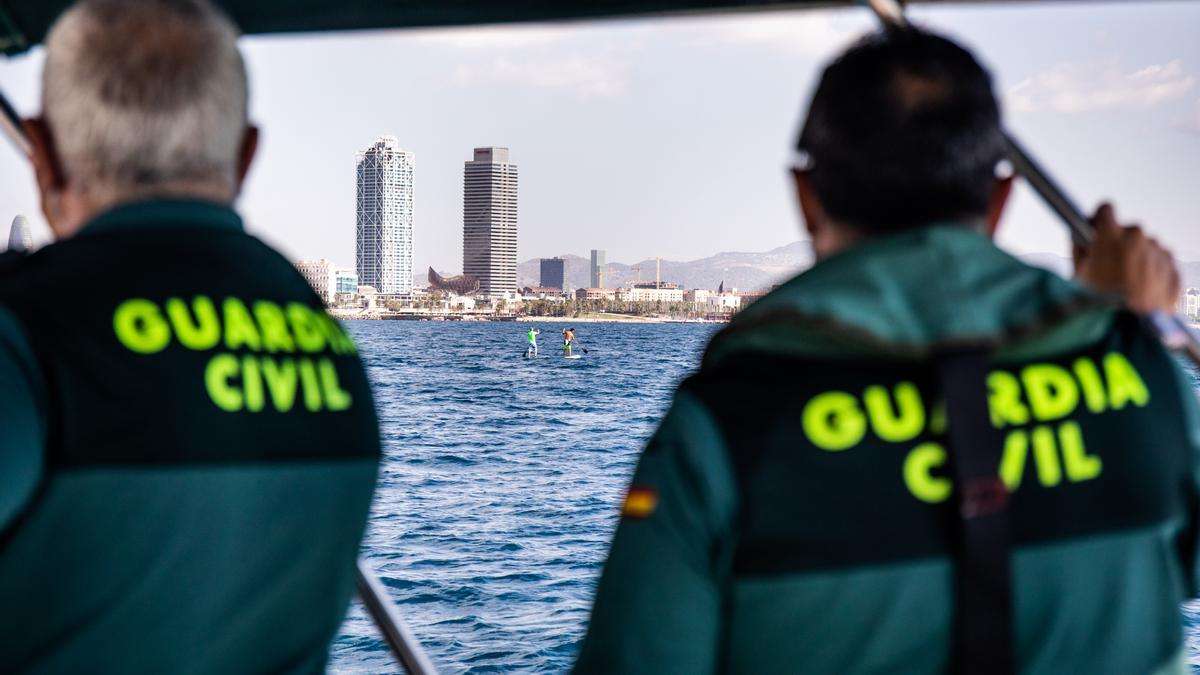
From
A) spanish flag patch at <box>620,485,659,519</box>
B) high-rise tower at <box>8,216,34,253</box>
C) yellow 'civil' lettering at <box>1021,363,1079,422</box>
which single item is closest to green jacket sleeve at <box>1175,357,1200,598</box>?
yellow 'civil' lettering at <box>1021,363,1079,422</box>

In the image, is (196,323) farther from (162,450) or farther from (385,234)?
(385,234)

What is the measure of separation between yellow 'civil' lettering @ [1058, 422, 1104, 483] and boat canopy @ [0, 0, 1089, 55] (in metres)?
1.47

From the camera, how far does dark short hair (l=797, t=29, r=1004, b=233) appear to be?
1021 millimetres

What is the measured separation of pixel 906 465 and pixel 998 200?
1.08 ft

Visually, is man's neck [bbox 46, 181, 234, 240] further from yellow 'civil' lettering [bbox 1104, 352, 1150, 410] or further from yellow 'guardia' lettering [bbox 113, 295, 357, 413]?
yellow 'civil' lettering [bbox 1104, 352, 1150, 410]

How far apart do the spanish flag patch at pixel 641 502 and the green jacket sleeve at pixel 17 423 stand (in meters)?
0.52

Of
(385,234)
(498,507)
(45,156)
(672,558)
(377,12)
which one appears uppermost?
(385,234)

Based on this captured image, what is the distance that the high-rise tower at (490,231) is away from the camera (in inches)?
5266

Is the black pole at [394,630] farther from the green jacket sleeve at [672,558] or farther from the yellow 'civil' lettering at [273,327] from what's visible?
the green jacket sleeve at [672,558]

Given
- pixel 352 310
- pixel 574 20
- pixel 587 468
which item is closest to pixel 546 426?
pixel 587 468

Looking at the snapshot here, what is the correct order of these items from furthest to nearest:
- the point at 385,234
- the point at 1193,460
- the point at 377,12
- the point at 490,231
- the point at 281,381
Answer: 1. the point at 490,231
2. the point at 385,234
3. the point at 377,12
4. the point at 281,381
5. the point at 1193,460

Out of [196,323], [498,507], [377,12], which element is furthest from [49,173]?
[498,507]

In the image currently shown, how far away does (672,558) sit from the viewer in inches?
38.0

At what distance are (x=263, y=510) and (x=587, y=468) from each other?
26724 millimetres
